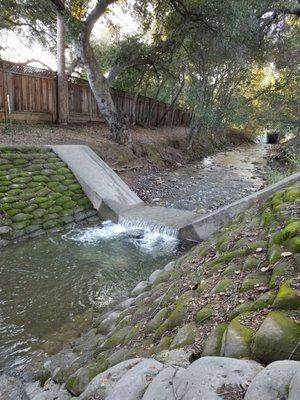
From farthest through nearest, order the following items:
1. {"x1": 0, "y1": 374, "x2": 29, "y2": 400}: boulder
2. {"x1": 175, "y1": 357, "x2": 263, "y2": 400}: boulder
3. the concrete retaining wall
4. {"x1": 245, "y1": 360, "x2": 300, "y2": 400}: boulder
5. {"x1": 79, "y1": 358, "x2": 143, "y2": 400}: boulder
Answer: the concrete retaining wall < {"x1": 0, "y1": 374, "x2": 29, "y2": 400}: boulder < {"x1": 79, "y1": 358, "x2": 143, "y2": 400}: boulder < {"x1": 175, "y1": 357, "x2": 263, "y2": 400}: boulder < {"x1": 245, "y1": 360, "x2": 300, "y2": 400}: boulder

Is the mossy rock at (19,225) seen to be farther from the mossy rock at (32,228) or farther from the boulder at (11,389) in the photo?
the boulder at (11,389)

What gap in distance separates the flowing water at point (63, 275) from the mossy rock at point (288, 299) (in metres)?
2.36

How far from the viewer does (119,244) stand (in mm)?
5875

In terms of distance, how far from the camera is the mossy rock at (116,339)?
9.39 ft

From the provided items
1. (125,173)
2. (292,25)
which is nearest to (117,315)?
(125,173)

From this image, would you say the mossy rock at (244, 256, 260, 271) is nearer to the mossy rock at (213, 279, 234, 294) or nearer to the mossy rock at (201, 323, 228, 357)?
the mossy rock at (213, 279, 234, 294)

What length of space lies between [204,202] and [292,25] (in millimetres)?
7642

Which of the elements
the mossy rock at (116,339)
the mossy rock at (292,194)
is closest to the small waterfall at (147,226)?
the mossy rock at (292,194)

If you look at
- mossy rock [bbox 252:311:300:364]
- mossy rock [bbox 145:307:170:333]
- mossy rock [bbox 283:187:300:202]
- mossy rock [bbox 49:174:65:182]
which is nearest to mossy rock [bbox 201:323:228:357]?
mossy rock [bbox 252:311:300:364]

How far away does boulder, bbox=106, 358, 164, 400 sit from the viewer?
72.2 inches

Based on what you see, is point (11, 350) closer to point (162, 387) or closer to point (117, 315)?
point (117, 315)

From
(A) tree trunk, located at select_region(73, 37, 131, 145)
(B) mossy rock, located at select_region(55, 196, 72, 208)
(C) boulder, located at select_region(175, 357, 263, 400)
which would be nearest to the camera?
(C) boulder, located at select_region(175, 357, 263, 400)

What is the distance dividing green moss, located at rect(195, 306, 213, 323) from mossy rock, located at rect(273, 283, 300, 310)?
0.52 m

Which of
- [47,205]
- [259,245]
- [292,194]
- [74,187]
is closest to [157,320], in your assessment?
[259,245]
